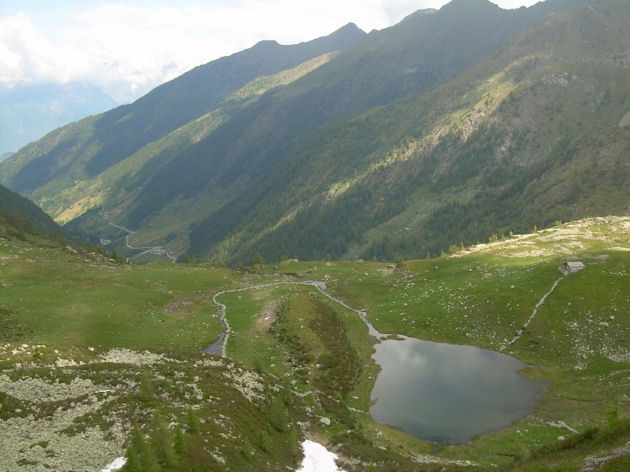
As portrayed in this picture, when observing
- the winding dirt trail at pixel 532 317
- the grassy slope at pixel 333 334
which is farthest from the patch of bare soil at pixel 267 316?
the winding dirt trail at pixel 532 317

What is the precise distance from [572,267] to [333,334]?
48769mm

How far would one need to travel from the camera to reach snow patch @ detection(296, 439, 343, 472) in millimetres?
40500

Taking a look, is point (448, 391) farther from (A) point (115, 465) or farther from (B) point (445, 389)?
(A) point (115, 465)

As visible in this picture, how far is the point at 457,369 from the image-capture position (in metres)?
67.7

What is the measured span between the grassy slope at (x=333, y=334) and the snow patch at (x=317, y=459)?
150 cm

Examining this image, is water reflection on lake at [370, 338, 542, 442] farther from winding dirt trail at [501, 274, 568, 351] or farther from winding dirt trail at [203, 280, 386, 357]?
winding dirt trail at [203, 280, 386, 357]

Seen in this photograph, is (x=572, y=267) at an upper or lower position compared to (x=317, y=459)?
lower

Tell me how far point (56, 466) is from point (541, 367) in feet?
207

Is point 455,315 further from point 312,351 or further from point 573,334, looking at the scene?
point 312,351

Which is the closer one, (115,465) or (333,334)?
(115,465)

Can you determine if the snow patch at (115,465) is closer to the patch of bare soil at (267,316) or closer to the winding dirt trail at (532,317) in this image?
the patch of bare soil at (267,316)

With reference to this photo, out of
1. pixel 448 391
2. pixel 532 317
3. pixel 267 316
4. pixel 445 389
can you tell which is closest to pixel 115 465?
pixel 448 391

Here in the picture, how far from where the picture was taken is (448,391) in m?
61.4

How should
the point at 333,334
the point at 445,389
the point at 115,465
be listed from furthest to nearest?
the point at 333,334, the point at 445,389, the point at 115,465
